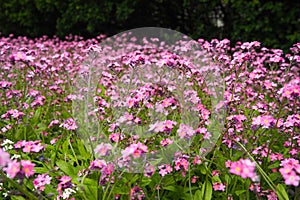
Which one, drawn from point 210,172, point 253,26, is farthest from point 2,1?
point 210,172

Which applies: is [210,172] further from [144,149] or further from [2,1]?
[2,1]

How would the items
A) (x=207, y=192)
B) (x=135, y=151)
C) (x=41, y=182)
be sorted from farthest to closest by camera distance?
1. (x=207, y=192)
2. (x=41, y=182)
3. (x=135, y=151)

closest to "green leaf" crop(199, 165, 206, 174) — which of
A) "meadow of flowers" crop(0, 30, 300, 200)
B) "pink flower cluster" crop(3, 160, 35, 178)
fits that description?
"meadow of flowers" crop(0, 30, 300, 200)

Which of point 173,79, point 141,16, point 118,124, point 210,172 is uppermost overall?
point 141,16

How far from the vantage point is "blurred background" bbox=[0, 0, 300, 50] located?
6895mm

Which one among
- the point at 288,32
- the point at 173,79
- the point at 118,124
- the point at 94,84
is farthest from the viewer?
the point at 288,32

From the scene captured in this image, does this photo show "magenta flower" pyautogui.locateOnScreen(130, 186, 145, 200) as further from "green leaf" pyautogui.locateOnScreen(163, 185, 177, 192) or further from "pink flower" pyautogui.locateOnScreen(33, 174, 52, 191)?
"pink flower" pyautogui.locateOnScreen(33, 174, 52, 191)

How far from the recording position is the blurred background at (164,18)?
6.89 meters

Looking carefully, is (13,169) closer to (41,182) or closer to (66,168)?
(41,182)

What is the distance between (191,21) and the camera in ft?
28.3

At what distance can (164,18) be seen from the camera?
9.09 m

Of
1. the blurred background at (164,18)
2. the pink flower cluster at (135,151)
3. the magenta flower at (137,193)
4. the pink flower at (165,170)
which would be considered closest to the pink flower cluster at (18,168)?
the pink flower cluster at (135,151)

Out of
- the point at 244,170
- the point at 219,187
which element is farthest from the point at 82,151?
the point at 244,170

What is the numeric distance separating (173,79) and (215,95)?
1.32 ft
